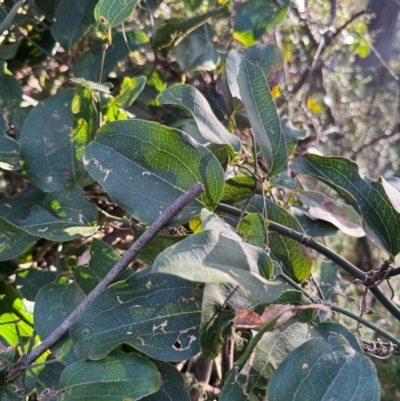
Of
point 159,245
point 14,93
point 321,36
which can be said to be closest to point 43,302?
point 159,245

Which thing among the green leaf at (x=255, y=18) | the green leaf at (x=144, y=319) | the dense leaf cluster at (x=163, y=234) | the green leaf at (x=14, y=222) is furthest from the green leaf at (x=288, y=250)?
the green leaf at (x=255, y=18)

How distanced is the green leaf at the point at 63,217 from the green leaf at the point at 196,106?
12 centimetres

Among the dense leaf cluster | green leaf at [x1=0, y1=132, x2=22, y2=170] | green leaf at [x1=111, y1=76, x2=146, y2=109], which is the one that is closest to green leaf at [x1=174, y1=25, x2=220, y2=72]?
the dense leaf cluster

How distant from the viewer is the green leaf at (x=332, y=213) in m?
0.47

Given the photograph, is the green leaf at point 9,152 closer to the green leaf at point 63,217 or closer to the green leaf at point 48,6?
the green leaf at point 63,217

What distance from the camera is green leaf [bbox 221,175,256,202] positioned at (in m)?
0.42

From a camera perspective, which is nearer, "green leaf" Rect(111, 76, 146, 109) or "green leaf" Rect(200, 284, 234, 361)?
"green leaf" Rect(200, 284, 234, 361)

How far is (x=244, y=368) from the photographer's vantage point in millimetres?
293

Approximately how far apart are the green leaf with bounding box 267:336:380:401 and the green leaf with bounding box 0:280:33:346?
255 mm

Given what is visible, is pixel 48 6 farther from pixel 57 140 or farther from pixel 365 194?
pixel 365 194

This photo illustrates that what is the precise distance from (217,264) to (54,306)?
0.20 meters

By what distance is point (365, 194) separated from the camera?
373 millimetres

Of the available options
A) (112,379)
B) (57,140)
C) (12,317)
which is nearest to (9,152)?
(57,140)

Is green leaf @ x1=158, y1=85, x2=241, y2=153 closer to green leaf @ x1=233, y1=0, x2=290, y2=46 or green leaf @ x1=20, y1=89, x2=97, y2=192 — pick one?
green leaf @ x1=20, y1=89, x2=97, y2=192
